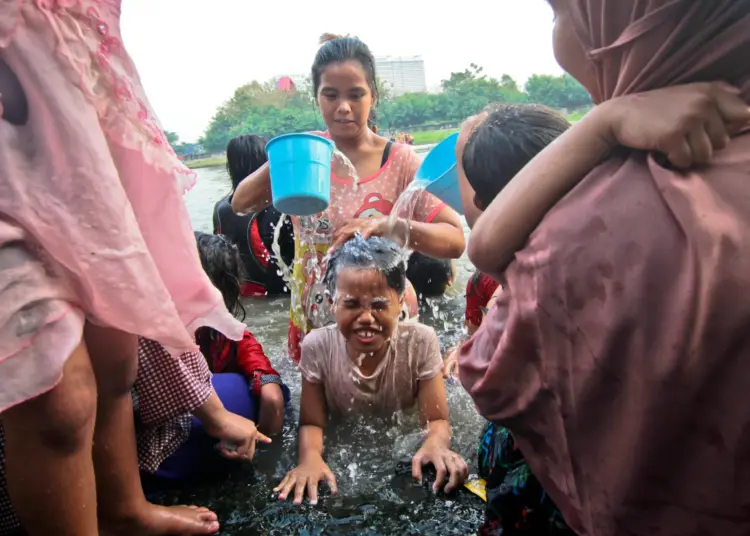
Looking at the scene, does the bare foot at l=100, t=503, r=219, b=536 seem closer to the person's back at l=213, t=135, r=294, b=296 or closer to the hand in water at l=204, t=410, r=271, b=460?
the hand in water at l=204, t=410, r=271, b=460

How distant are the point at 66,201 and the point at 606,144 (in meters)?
1.06

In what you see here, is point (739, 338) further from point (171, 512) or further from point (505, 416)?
point (171, 512)

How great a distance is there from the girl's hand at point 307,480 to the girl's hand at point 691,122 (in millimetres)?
1472

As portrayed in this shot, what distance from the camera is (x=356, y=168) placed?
261 centimetres

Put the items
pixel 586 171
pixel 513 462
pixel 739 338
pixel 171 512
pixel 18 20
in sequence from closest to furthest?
pixel 739 338, pixel 586 171, pixel 18 20, pixel 513 462, pixel 171 512

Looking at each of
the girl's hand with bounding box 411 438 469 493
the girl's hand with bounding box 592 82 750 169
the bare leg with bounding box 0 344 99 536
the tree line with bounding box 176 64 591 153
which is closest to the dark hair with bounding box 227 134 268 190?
the girl's hand with bounding box 411 438 469 493

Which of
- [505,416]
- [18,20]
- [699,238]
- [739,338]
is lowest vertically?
[505,416]

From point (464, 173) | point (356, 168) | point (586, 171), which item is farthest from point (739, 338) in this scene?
point (356, 168)

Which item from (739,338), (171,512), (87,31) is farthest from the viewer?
(171,512)

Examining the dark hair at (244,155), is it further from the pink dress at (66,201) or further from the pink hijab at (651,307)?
the pink hijab at (651,307)

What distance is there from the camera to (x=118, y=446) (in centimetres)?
149

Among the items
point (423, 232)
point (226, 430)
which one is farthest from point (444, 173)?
point (226, 430)

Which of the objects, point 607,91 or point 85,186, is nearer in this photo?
point 607,91

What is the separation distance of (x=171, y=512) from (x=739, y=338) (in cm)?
152
